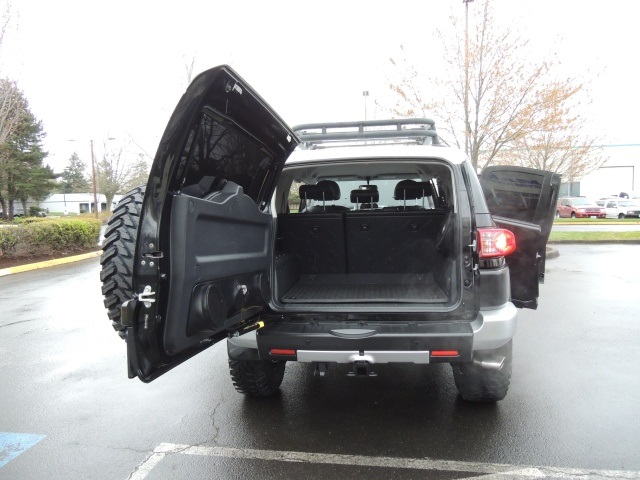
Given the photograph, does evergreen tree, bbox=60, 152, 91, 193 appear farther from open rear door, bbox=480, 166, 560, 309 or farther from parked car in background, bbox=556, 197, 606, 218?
open rear door, bbox=480, 166, 560, 309

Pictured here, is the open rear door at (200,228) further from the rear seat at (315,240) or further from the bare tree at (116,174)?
the bare tree at (116,174)

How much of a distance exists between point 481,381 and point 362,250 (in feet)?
5.43

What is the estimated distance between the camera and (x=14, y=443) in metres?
3.02

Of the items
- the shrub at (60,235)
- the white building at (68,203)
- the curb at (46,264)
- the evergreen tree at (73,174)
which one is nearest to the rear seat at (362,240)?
the curb at (46,264)

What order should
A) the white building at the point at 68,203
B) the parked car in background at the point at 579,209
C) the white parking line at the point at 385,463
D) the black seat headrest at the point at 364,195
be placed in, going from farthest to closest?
the white building at the point at 68,203
the parked car in background at the point at 579,209
the black seat headrest at the point at 364,195
the white parking line at the point at 385,463

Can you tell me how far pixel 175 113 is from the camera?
204 centimetres

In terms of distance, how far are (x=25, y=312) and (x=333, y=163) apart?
20.3 ft

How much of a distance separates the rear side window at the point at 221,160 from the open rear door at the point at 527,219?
1.95 metres

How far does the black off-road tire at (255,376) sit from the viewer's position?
11.0 ft

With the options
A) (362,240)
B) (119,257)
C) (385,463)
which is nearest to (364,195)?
(362,240)

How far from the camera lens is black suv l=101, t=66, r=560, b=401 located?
2117 millimetres

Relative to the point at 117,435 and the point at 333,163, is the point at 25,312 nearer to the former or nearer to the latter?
the point at 117,435

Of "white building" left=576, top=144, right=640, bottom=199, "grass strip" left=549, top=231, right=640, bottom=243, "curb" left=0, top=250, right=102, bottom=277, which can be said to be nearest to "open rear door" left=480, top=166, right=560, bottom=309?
"curb" left=0, top=250, right=102, bottom=277

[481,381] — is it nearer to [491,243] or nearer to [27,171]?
[491,243]
